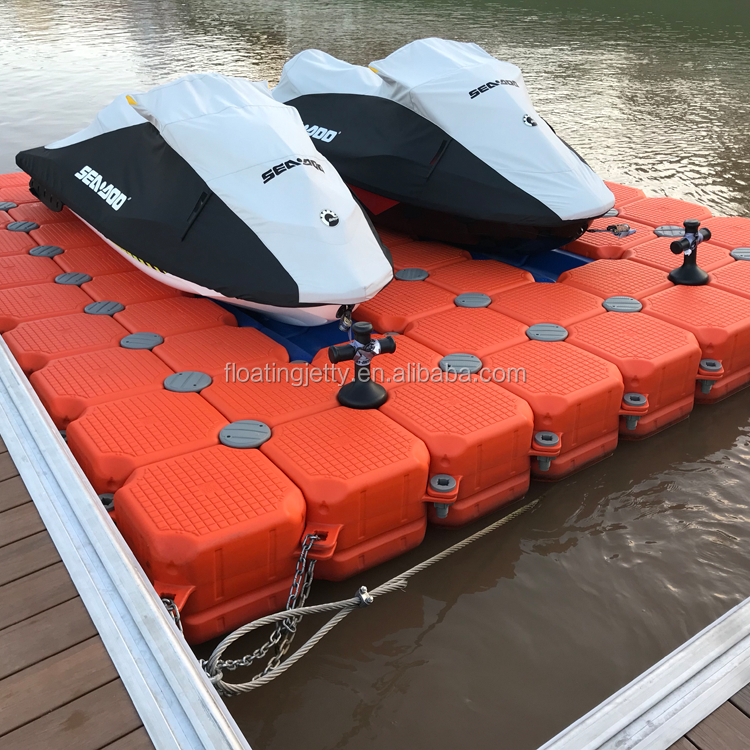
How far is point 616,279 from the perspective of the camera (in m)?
4.02

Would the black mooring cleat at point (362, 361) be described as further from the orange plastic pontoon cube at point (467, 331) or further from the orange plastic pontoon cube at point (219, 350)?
the orange plastic pontoon cube at point (219, 350)

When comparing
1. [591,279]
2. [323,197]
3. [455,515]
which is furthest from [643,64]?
[455,515]

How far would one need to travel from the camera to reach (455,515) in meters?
2.78

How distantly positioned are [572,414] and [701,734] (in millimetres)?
1466

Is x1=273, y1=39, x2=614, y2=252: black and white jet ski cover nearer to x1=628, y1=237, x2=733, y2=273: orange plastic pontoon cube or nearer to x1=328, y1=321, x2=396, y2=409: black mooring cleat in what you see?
x1=628, y1=237, x2=733, y2=273: orange plastic pontoon cube

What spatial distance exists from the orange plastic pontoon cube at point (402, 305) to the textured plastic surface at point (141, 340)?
95cm

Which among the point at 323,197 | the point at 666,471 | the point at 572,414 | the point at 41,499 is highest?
the point at 323,197

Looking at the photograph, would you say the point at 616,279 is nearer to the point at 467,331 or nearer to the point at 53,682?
the point at 467,331

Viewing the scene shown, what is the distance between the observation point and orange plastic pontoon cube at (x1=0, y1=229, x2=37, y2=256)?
429cm

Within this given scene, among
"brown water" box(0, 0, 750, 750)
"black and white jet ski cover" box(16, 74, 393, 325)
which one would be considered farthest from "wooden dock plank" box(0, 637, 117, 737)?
"black and white jet ski cover" box(16, 74, 393, 325)

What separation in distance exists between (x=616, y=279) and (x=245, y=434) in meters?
2.33

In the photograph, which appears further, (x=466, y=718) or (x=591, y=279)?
(x=591, y=279)

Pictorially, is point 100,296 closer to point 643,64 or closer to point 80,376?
point 80,376

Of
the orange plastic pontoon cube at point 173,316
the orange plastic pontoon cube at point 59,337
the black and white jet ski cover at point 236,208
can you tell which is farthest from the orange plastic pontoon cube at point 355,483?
the orange plastic pontoon cube at point 59,337
